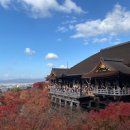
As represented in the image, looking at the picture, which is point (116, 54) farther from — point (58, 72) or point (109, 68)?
point (58, 72)

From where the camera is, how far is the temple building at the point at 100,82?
1213 inches

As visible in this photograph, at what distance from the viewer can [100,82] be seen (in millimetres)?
36219

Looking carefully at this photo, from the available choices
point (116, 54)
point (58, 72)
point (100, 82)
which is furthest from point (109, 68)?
point (58, 72)

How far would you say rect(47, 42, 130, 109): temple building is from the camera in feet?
101

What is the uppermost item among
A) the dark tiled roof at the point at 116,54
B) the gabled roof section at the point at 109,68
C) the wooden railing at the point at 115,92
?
the dark tiled roof at the point at 116,54

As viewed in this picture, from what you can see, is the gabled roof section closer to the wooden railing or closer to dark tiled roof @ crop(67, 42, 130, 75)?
the wooden railing

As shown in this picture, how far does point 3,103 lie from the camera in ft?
183

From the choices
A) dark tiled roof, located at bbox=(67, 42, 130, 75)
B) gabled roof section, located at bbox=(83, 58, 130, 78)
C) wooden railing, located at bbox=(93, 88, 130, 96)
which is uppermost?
dark tiled roof, located at bbox=(67, 42, 130, 75)

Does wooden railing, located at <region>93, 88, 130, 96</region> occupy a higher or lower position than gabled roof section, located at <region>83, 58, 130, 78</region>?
lower

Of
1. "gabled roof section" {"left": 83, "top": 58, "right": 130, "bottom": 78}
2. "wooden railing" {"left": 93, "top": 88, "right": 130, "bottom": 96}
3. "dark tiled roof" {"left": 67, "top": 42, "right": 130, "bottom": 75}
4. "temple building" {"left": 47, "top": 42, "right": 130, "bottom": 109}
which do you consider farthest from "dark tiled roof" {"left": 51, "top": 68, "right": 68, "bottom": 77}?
"wooden railing" {"left": 93, "top": 88, "right": 130, "bottom": 96}

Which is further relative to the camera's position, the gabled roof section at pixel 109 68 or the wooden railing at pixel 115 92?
the gabled roof section at pixel 109 68

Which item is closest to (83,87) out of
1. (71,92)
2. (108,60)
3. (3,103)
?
(71,92)

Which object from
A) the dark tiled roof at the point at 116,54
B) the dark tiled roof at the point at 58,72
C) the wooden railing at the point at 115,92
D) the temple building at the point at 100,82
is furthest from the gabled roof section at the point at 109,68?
the dark tiled roof at the point at 58,72

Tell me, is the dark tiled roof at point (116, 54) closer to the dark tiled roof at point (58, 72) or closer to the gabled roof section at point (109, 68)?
the gabled roof section at point (109, 68)
